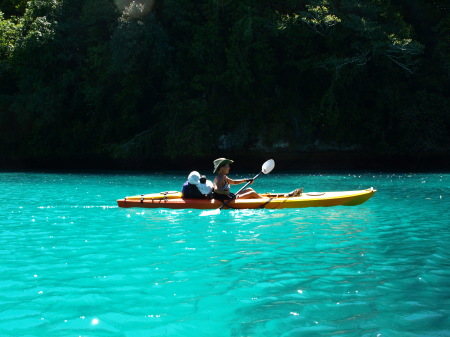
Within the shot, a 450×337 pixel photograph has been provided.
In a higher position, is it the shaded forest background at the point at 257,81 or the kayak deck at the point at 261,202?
the shaded forest background at the point at 257,81

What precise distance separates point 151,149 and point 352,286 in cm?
1998

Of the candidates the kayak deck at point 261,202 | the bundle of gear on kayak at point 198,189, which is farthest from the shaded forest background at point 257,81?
the bundle of gear on kayak at point 198,189

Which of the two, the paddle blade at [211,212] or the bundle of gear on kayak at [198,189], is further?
the bundle of gear on kayak at [198,189]

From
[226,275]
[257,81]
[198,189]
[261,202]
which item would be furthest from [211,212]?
[257,81]

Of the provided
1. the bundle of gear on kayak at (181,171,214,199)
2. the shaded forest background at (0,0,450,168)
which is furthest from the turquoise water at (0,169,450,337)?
the shaded forest background at (0,0,450,168)

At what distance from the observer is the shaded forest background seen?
68.7ft

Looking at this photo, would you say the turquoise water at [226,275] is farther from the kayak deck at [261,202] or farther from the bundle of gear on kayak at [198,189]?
the bundle of gear on kayak at [198,189]

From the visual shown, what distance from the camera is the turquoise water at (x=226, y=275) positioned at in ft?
10.4

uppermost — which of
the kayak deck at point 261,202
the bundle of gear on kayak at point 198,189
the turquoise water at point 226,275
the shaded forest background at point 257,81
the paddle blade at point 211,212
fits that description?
the shaded forest background at point 257,81

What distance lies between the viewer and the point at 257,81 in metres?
22.2

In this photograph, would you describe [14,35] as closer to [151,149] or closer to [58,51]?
[58,51]

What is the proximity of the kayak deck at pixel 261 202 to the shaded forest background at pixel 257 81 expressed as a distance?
1240 cm

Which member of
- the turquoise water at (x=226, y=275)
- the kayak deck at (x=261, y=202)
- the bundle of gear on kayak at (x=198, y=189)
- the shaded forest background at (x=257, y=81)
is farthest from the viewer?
the shaded forest background at (x=257, y=81)

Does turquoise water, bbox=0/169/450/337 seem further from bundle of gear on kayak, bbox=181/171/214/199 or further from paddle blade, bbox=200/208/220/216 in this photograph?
bundle of gear on kayak, bbox=181/171/214/199
